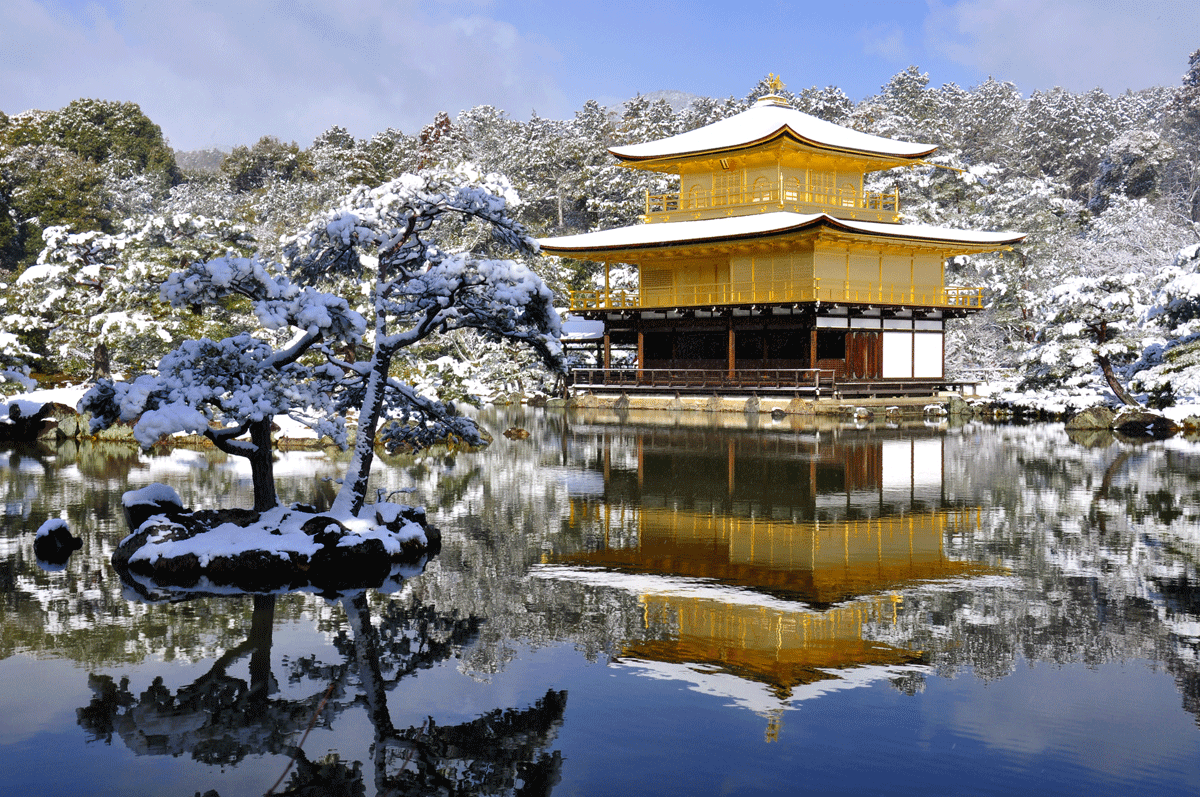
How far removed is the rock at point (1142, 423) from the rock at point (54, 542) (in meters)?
27.8

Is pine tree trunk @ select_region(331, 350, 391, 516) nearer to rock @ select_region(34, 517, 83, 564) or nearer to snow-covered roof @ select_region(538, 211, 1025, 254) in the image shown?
rock @ select_region(34, 517, 83, 564)

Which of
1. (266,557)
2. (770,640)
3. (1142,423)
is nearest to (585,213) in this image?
(1142,423)

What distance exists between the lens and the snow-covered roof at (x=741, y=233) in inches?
1516

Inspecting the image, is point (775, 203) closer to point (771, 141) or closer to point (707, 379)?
point (771, 141)

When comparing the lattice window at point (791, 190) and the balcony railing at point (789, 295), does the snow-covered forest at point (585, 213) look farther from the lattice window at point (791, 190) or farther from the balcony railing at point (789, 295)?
the lattice window at point (791, 190)

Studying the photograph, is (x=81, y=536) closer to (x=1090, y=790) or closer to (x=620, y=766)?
(x=620, y=766)

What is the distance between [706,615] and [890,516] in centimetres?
639

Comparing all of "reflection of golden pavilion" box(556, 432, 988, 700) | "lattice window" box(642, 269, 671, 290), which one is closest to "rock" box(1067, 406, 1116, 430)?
"reflection of golden pavilion" box(556, 432, 988, 700)

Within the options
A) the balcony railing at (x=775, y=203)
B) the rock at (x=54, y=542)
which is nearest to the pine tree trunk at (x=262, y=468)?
the rock at (x=54, y=542)

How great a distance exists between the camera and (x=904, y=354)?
41469mm

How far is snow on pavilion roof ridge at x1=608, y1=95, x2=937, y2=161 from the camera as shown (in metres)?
41.7

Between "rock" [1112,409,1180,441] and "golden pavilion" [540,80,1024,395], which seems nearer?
"rock" [1112,409,1180,441]

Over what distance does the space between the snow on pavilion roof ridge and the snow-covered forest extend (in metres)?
5.87

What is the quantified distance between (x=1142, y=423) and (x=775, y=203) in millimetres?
15582
